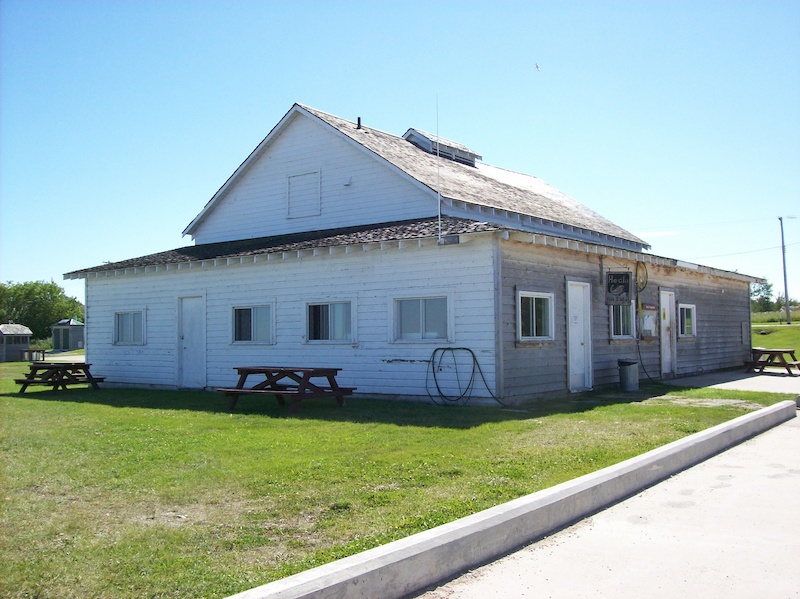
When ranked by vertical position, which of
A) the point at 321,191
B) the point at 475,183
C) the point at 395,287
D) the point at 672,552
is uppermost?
the point at 475,183

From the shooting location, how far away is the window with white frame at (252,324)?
18.1m

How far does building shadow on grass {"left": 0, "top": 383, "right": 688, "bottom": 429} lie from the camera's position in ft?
40.4

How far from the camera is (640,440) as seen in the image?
9641mm

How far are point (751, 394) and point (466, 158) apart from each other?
1242 centimetres

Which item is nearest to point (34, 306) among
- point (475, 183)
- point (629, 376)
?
point (475, 183)

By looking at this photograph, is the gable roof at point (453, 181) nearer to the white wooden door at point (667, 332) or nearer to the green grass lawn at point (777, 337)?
the white wooden door at point (667, 332)

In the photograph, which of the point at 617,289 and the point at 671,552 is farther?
the point at 617,289

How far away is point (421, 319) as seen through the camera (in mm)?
15211

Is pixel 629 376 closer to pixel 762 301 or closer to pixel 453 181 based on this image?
pixel 453 181

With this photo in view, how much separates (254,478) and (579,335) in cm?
1078

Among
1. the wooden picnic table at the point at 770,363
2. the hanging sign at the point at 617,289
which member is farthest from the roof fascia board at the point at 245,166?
the wooden picnic table at the point at 770,363

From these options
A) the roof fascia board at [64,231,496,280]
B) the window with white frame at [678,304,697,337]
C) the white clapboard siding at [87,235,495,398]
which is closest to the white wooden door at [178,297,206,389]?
the white clapboard siding at [87,235,495,398]

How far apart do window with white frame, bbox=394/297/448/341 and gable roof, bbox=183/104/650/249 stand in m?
2.83

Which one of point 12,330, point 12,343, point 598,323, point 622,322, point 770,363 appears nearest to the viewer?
point 598,323
